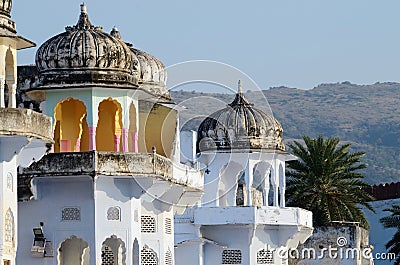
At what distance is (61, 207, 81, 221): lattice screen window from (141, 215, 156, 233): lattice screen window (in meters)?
2.99

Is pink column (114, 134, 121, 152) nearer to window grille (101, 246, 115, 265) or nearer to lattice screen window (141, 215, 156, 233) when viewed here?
lattice screen window (141, 215, 156, 233)

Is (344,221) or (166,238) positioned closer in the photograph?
(166,238)

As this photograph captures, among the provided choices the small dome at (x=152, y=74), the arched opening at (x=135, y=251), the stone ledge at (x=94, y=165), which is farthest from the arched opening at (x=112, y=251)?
the small dome at (x=152, y=74)

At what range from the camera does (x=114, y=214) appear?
4019 centimetres

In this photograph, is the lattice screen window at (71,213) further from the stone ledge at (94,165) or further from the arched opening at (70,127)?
the arched opening at (70,127)

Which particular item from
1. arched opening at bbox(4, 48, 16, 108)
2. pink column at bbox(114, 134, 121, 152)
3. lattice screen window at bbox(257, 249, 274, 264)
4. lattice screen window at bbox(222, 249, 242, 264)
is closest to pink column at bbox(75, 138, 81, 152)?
pink column at bbox(114, 134, 121, 152)

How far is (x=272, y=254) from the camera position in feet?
184

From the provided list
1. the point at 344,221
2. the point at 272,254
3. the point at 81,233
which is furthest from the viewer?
the point at 344,221

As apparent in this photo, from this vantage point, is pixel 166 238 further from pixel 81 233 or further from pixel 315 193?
pixel 315 193

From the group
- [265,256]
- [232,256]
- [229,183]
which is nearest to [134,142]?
[232,256]

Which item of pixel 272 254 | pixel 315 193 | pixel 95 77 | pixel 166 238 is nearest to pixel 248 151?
pixel 272 254

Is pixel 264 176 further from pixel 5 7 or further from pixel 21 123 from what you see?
pixel 21 123

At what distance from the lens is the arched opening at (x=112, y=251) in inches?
1593

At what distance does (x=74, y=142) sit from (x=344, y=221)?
25140 mm
